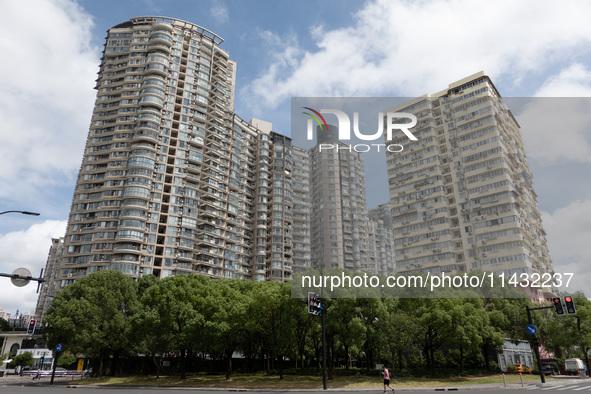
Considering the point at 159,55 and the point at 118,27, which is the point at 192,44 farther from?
the point at 118,27

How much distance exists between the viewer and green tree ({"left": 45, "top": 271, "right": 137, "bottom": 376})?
46.9 metres

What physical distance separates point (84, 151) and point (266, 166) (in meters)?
48.5

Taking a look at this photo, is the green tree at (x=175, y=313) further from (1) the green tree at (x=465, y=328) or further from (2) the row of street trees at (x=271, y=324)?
(1) the green tree at (x=465, y=328)

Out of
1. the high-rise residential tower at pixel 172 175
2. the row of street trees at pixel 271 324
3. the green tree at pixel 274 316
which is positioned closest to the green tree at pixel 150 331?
the row of street trees at pixel 271 324

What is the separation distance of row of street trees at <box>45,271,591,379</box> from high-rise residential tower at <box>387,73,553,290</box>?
26.0 m

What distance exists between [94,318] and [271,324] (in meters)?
25.0

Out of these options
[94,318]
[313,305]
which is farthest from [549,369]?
[94,318]

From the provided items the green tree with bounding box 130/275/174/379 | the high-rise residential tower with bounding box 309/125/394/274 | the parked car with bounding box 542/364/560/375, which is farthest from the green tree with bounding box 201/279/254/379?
the high-rise residential tower with bounding box 309/125/394/274

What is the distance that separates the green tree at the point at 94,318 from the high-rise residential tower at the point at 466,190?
62.3 metres

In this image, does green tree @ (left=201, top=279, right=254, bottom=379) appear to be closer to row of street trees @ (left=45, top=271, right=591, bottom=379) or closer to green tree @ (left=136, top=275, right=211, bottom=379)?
row of street trees @ (left=45, top=271, right=591, bottom=379)

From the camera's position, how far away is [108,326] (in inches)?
1890

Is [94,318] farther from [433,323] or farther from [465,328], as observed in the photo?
[465,328]

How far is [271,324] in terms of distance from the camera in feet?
134

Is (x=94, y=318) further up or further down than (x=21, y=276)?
further down
